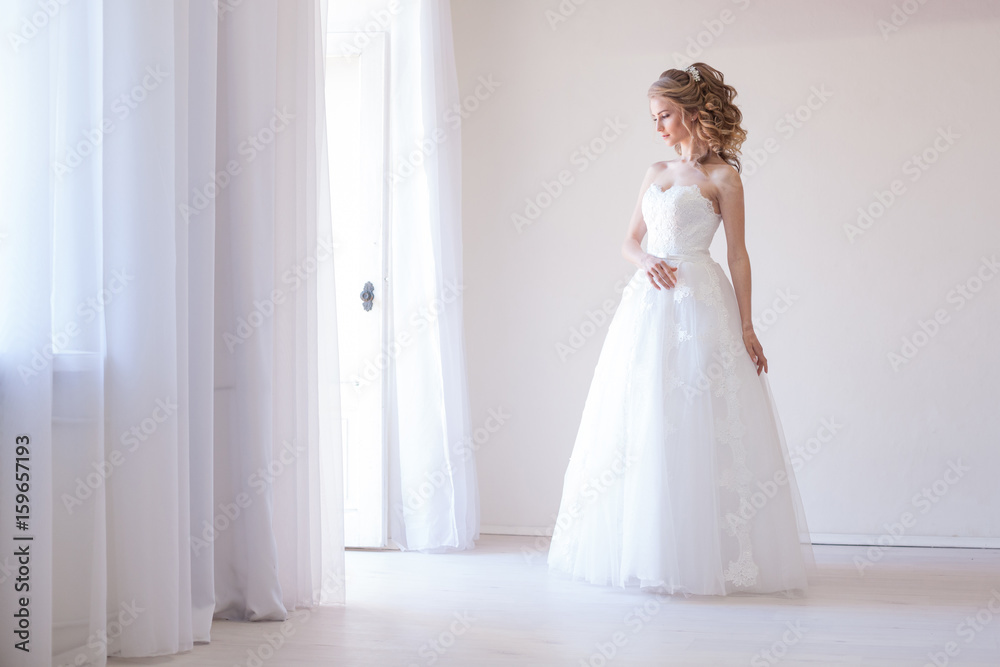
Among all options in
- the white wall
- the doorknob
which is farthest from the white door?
the white wall

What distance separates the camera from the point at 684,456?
3.09 metres

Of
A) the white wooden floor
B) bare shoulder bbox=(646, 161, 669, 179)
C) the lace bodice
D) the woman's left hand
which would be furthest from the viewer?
bare shoulder bbox=(646, 161, 669, 179)

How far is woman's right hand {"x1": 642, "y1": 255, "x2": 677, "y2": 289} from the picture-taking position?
3.30 m

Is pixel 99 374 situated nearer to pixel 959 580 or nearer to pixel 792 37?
pixel 959 580

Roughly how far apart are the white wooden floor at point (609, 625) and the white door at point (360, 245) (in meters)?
0.61

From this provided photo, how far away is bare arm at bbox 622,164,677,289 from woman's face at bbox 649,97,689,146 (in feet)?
0.46

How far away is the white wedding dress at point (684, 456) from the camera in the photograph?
3029 mm

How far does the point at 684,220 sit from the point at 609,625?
1447 millimetres

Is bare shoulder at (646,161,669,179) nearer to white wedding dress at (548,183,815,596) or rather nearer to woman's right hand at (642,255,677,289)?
white wedding dress at (548,183,815,596)

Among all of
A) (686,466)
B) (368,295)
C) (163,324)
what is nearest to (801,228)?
(686,466)

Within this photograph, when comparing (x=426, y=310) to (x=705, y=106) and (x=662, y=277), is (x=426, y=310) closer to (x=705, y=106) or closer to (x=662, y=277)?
(x=662, y=277)

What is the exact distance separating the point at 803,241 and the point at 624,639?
2.44 m

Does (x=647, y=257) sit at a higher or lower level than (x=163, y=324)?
higher

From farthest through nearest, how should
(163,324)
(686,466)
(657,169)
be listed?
1. (657,169)
2. (686,466)
3. (163,324)
